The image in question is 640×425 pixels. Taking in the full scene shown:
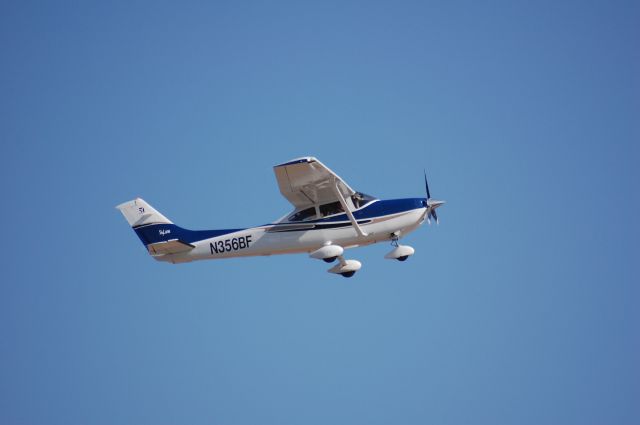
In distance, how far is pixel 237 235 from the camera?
21.7m

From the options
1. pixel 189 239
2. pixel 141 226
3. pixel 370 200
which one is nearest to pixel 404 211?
pixel 370 200

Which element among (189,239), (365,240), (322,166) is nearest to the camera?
(322,166)

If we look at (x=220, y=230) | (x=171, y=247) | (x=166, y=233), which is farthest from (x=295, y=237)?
(x=166, y=233)

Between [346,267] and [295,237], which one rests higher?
[295,237]

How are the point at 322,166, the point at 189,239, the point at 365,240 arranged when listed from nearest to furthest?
the point at 322,166 → the point at 365,240 → the point at 189,239

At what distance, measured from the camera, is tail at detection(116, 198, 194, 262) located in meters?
21.9

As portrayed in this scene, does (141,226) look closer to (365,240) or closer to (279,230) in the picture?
(279,230)

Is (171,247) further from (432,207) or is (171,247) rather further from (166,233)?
(432,207)

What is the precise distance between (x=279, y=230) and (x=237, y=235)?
1314 millimetres

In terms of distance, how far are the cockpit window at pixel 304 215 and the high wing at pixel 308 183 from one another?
0.14 metres

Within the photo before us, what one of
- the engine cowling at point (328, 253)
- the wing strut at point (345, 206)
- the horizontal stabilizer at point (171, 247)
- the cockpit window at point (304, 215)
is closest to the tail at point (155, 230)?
the horizontal stabilizer at point (171, 247)

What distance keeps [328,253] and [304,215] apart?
1434 mm

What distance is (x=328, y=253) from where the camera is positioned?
20297 millimetres

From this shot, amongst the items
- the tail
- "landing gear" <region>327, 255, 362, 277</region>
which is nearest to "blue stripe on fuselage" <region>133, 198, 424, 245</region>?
the tail
